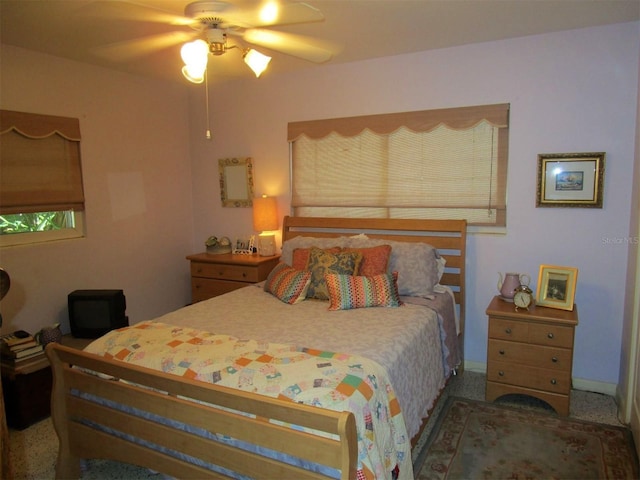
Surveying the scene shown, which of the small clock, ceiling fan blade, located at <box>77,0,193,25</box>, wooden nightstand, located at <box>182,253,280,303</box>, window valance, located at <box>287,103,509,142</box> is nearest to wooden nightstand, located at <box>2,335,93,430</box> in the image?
wooden nightstand, located at <box>182,253,280,303</box>

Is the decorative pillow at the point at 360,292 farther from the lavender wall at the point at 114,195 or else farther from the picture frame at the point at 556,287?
the lavender wall at the point at 114,195

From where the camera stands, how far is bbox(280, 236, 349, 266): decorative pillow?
11.1ft

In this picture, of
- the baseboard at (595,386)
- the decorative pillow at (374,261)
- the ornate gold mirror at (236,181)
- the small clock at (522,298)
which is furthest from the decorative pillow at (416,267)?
the ornate gold mirror at (236,181)

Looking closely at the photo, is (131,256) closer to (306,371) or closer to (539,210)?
(306,371)

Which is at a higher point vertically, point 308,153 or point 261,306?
point 308,153

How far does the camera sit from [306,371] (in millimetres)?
1831

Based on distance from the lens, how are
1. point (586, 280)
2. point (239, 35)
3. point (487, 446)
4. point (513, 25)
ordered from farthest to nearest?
1. point (586, 280)
2. point (513, 25)
3. point (487, 446)
4. point (239, 35)

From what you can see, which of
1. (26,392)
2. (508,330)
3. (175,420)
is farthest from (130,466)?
(508,330)

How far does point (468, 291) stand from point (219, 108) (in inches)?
115

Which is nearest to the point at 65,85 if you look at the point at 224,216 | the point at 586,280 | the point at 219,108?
the point at 219,108

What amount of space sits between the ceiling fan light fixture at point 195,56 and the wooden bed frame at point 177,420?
138 cm

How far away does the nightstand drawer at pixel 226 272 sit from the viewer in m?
3.89

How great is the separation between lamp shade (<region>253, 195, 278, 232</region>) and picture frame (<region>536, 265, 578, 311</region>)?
7.34 feet

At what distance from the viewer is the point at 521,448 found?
2.43 metres
